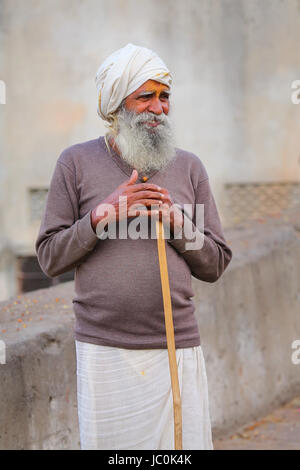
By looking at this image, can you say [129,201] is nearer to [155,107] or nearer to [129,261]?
[129,261]

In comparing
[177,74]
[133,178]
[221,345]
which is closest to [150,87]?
[133,178]

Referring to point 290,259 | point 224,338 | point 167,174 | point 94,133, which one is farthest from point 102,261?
point 94,133

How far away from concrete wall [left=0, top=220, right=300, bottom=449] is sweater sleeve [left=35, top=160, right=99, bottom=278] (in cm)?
108

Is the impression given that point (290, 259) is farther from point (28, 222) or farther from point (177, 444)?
point (28, 222)

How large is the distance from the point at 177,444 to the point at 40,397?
1.37m

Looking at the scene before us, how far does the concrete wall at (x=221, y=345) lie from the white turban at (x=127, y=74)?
1.51 metres

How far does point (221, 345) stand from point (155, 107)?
2.88 m

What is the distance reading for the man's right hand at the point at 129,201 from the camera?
2.82m

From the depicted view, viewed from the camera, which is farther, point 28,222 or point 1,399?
point 28,222

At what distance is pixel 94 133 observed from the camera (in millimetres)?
11414

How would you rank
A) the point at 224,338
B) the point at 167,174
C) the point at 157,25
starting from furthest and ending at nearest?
the point at 157,25
the point at 224,338
the point at 167,174

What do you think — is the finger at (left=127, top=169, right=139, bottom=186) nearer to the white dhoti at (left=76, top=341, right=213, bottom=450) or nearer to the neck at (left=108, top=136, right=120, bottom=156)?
the neck at (left=108, top=136, right=120, bottom=156)

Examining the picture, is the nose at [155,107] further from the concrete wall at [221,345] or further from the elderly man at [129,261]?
the concrete wall at [221,345]

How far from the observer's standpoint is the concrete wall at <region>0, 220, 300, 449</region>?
13.2ft
